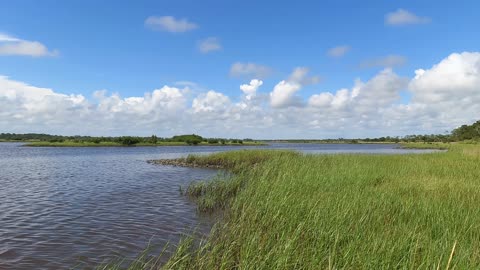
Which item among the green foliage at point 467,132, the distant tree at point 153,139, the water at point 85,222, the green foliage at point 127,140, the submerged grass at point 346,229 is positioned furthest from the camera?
the distant tree at point 153,139

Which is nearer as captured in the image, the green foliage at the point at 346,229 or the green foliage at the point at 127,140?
the green foliage at the point at 346,229

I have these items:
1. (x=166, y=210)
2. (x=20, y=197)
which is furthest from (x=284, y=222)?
(x=20, y=197)

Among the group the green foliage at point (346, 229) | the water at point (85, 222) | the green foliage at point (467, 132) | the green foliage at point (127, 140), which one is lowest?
the water at point (85, 222)

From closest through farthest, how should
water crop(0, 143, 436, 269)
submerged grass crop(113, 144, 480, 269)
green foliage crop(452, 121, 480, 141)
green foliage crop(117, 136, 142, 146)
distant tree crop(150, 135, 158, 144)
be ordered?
submerged grass crop(113, 144, 480, 269)
water crop(0, 143, 436, 269)
green foliage crop(452, 121, 480, 141)
green foliage crop(117, 136, 142, 146)
distant tree crop(150, 135, 158, 144)

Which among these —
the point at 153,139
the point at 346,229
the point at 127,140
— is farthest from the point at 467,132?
the point at 346,229

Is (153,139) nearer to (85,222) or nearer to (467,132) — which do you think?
(467,132)

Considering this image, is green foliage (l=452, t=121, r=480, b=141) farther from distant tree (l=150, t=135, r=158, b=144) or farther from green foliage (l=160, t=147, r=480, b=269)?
distant tree (l=150, t=135, r=158, b=144)

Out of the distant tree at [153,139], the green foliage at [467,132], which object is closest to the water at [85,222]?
the distant tree at [153,139]

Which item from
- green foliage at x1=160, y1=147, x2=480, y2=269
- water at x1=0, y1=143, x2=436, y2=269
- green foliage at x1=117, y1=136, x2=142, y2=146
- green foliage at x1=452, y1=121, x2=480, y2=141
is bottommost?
water at x1=0, y1=143, x2=436, y2=269

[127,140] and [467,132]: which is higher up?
[467,132]

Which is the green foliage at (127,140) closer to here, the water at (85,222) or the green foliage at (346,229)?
the water at (85,222)

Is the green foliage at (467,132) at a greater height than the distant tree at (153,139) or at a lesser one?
greater

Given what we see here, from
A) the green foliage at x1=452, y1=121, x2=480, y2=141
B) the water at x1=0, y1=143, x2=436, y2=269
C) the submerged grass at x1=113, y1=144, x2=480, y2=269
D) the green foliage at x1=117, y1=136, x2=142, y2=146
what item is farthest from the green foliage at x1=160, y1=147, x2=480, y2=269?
the green foliage at x1=117, y1=136, x2=142, y2=146

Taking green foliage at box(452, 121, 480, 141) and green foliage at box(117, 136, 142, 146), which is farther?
green foliage at box(117, 136, 142, 146)
